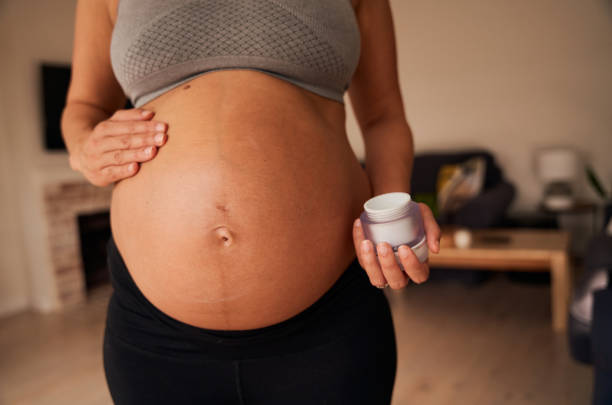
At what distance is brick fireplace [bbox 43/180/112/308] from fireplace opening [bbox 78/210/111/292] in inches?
8.5

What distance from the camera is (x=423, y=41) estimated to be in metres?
4.62

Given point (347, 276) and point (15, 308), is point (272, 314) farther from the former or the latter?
point (15, 308)

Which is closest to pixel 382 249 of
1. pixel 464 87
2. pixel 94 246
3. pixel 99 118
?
pixel 99 118

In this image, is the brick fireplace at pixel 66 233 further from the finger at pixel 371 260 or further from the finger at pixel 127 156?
the finger at pixel 371 260

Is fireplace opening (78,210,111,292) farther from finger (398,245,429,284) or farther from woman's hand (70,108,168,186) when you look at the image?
finger (398,245,429,284)

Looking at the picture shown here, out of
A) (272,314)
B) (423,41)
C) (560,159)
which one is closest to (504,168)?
(560,159)

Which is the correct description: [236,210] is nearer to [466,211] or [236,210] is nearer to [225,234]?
[225,234]

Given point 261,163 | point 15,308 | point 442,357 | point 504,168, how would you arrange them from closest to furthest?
1. point 261,163
2. point 442,357
3. point 15,308
4. point 504,168

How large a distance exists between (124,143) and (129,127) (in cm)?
2

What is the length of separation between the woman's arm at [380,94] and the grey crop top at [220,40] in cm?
15

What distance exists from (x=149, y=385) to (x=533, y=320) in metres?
2.61

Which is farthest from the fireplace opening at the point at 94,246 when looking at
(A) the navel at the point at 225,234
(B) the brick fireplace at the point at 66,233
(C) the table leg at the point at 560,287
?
(A) the navel at the point at 225,234

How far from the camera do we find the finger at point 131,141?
63 centimetres

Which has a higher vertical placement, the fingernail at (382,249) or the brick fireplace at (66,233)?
the fingernail at (382,249)
